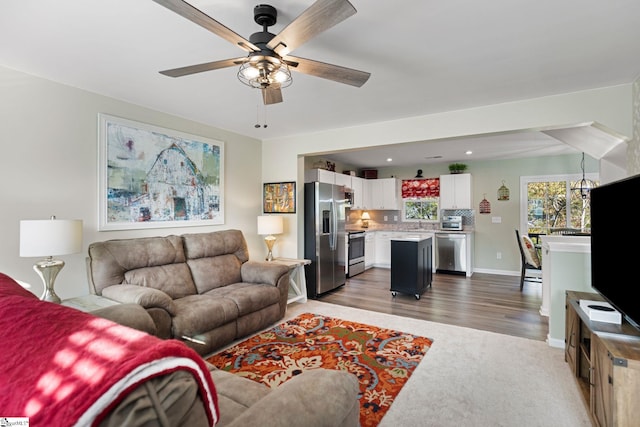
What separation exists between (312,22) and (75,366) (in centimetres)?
154

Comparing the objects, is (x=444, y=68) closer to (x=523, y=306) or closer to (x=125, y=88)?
(x=125, y=88)

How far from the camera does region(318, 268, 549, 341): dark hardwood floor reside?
3680 mm

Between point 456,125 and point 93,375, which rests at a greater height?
point 456,125

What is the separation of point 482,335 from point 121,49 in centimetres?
416

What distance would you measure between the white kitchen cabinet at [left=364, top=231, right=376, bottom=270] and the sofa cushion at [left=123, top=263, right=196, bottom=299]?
4366mm

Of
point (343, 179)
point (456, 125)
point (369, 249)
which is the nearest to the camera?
point (456, 125)

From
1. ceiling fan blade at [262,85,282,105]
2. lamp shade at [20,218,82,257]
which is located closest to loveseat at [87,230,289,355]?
lamp shade at [20,218,82,257]

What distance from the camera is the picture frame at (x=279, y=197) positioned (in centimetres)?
472

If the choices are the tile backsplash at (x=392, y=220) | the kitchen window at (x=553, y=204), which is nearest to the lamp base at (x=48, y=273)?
the tile backsplash at (x=392, y=220)

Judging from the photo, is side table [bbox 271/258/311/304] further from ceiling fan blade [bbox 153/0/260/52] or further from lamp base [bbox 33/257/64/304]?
ceiling fan blade [bbox 153/0/260/52]

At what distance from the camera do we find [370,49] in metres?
2.22

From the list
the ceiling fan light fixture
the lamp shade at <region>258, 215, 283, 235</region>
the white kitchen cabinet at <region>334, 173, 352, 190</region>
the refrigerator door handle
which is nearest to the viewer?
the ceiling fan light fixture

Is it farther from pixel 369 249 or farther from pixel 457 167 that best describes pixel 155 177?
pixel 457 167

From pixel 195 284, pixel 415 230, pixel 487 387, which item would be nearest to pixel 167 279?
pixel 195 284
